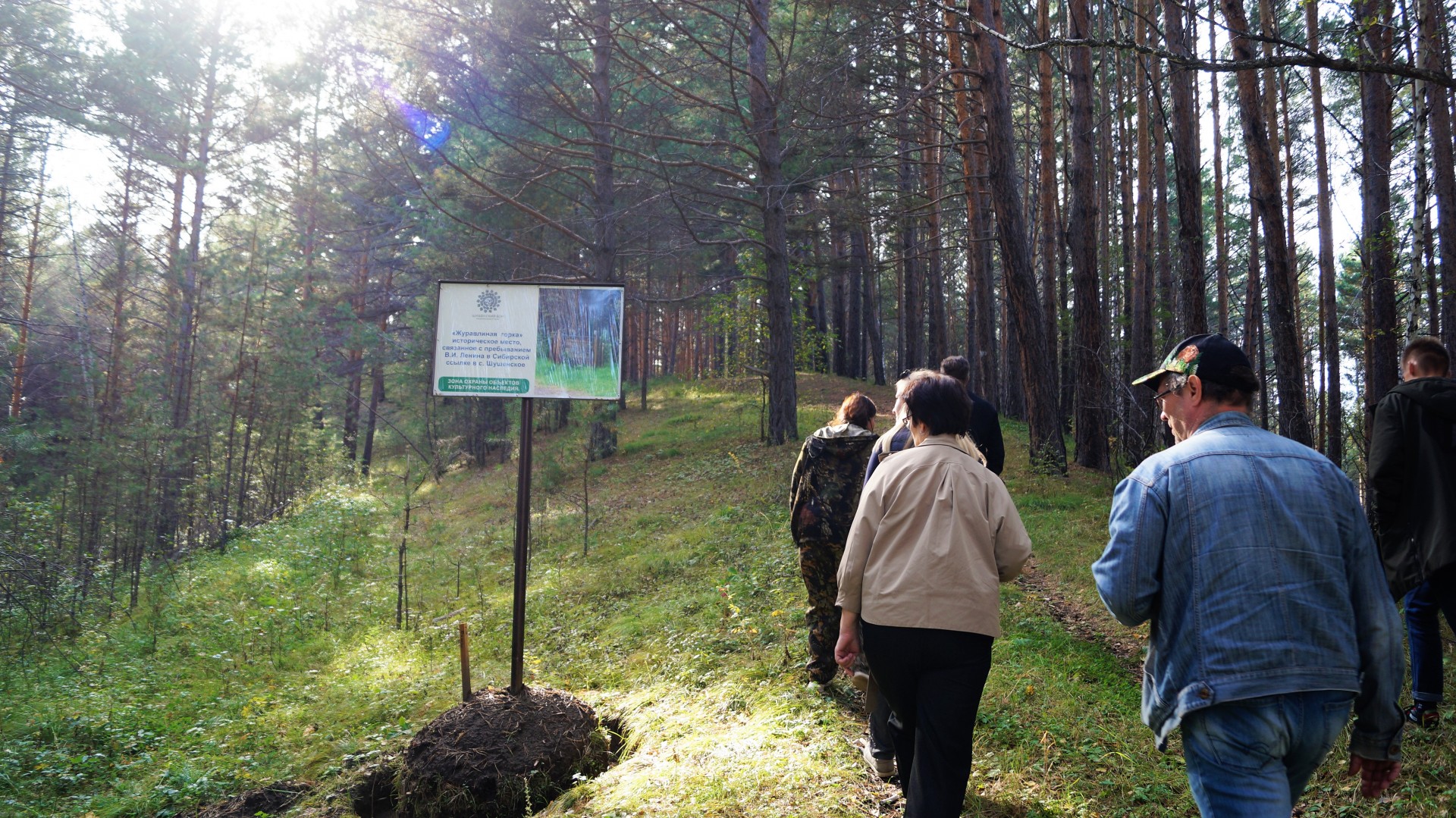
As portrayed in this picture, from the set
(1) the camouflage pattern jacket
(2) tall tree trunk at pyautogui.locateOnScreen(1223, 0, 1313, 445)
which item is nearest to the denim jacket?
(1) the camouflage pattern jacket

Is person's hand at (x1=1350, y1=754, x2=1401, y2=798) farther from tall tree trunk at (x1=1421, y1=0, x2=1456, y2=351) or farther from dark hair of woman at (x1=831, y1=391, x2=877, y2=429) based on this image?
tall tree trunk at (x1=1421, y1=0, x2=1456, y2=351)

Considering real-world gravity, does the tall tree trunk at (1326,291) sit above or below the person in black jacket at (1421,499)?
above

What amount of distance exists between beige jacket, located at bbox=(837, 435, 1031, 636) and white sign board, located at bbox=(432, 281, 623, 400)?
9.37ft

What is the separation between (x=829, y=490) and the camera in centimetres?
537

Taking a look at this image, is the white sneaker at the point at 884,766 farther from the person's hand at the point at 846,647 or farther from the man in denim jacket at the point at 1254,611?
the man in denim jacket at the point at 1254,611

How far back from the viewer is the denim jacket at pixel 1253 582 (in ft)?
6.91

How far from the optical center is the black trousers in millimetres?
3121

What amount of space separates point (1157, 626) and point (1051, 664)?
3862mm

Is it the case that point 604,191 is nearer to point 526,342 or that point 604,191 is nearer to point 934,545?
point 526,342

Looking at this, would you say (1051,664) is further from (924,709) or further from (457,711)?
(457,711)

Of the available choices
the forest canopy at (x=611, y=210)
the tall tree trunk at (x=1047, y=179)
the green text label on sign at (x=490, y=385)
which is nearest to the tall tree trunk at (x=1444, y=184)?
the forest canopy at (x=611, y=210)

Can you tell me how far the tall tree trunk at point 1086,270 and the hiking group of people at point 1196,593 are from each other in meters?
10.0

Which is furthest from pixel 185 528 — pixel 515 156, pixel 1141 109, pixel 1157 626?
pixel 1141 109

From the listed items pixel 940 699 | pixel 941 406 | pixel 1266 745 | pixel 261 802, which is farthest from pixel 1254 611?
pixel 261 802
